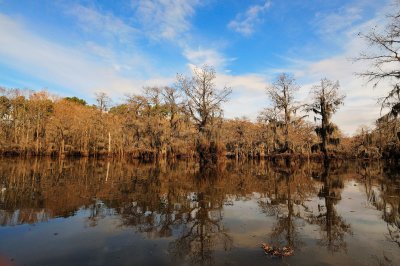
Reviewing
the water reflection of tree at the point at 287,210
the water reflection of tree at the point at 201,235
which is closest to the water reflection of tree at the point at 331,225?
the water reflection of tree at the point at 287,210

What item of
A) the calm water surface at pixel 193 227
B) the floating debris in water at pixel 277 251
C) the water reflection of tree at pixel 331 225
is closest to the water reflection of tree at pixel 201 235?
the calm water surface at pixel 193 227

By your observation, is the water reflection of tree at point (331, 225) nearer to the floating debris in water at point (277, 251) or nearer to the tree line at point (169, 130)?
the floating debris in water at point (277, 251)

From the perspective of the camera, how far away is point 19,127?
53.8 m

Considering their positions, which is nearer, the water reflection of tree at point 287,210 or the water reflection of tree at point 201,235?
the water reflection of tree at point 201,235

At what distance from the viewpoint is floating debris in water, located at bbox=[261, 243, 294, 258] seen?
5.02 m

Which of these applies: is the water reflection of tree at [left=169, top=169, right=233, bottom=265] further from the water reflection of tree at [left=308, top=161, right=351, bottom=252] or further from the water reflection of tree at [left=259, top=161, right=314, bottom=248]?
the water reflection of tree at [left=308, top=161, right=351, bottom=252]

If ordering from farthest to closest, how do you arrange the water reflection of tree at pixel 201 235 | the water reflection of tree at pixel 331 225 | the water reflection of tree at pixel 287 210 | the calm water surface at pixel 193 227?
the water reflection of tree at pixel 287 210, the water reflection of tree at pixel 331 225, the water reflection of tree at pixel 201 235, the calm water surface at pixel 193 227

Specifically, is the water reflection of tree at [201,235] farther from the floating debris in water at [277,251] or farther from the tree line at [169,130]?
the tree line at [169,130]

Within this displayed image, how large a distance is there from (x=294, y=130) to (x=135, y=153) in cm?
2827

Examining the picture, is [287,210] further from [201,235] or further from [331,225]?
[201,235]

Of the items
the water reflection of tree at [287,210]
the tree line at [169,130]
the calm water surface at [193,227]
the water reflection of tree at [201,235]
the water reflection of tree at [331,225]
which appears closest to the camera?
the calm water surface at [193,227]

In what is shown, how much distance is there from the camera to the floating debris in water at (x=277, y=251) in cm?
502

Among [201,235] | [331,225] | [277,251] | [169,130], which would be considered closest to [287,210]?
[331,225]

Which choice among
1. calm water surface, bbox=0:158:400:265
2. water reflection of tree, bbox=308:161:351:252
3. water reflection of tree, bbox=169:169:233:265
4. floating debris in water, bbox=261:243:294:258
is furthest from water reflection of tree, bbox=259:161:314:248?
water reflection of tree, bbox=169:169:233:265
